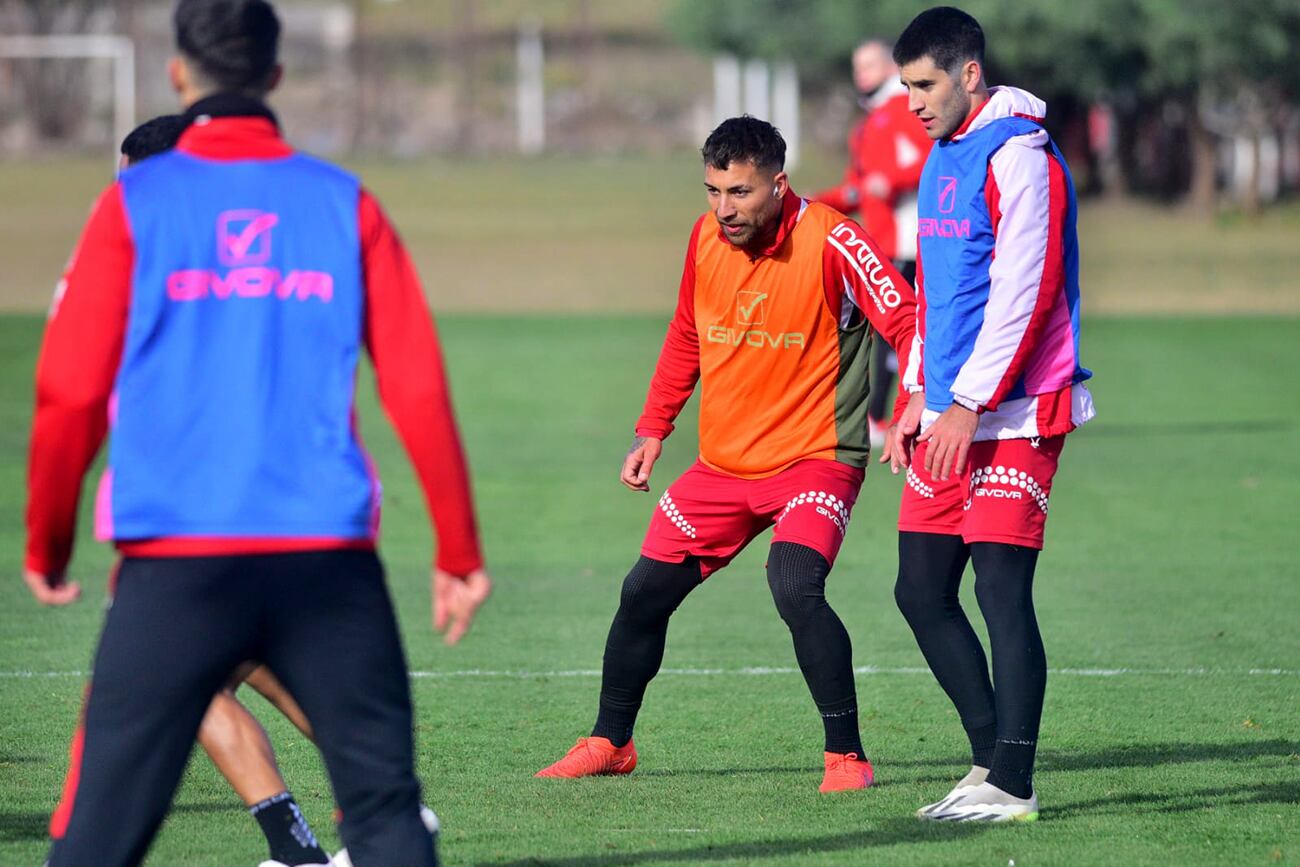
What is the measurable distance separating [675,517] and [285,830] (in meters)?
1.85

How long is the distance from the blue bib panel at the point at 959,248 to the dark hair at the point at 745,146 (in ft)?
1.81

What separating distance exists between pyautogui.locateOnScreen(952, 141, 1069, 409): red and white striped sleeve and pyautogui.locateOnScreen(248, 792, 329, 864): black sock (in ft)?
6.46

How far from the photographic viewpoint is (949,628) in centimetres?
571

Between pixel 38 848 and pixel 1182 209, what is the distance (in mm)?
46950

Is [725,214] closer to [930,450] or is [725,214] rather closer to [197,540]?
[930,450]

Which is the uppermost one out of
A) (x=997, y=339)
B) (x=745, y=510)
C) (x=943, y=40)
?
(x=943, y=40)

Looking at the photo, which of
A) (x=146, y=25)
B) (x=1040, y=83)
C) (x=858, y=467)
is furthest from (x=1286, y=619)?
(x=146, y=25)

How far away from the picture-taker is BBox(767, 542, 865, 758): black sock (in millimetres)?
5809

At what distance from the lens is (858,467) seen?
6043 millimetres

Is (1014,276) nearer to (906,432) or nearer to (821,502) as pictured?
(906,432)

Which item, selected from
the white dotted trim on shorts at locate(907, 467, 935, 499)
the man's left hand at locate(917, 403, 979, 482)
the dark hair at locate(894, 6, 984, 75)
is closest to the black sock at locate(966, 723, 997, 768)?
the white dotted trim on shorts at locate(907, 467, 935, 499)

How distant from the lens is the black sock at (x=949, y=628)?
5.70m

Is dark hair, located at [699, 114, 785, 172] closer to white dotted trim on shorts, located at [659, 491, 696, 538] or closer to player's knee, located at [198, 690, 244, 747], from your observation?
white dotted trim on shorts, located at [659, 491, 696, 538]

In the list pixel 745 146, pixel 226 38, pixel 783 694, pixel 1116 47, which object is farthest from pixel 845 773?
pixel 1116 47
